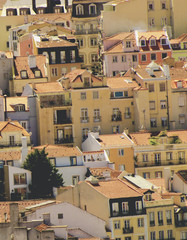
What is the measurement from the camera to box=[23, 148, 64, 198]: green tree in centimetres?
12312

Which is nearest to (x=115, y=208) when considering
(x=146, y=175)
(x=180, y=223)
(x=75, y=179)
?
(x=180, y=223)

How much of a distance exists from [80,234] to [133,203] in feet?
21.3

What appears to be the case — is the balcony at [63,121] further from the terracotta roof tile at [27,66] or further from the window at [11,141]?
the terracotta roof tile at [27,66]

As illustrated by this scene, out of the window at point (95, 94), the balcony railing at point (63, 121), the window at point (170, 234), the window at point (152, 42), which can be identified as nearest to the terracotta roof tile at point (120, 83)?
the window at point (95, 94)

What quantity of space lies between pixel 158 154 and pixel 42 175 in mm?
17107

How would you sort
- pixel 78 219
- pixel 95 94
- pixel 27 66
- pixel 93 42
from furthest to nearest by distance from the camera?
pixel 93 42
pixel 27 66
pixel 95 94
pixel 78 219

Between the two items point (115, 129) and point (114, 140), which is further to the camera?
point (115, 129)

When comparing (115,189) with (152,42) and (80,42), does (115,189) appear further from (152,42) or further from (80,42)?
(80,42)

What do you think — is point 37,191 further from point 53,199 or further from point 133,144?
point 133,144

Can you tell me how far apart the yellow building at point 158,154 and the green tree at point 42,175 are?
523 inches

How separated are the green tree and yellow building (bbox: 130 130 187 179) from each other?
13274 mm

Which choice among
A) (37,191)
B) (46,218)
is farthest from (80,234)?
(37,191)

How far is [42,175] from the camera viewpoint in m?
124

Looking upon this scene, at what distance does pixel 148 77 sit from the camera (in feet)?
474
